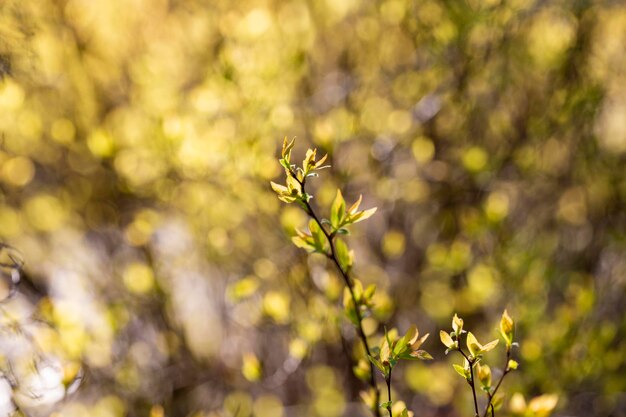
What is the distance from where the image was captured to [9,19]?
222cm

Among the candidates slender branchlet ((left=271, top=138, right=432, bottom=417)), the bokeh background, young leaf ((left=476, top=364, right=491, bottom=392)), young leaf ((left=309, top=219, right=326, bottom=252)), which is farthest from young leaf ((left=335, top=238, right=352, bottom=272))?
the bokeh background

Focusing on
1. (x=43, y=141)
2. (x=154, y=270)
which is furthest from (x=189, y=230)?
(x=43, y=141)

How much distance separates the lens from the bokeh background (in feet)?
8.87

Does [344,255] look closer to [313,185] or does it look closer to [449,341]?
[449,341]

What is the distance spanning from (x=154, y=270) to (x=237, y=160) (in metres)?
0.80

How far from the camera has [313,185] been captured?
3.15 metres

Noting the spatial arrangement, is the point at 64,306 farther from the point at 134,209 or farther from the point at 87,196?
the point at 87,196

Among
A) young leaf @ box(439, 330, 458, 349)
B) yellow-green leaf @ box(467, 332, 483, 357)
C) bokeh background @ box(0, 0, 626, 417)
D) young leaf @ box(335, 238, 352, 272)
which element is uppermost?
bokeh background @ box(0, 0, 626, 417)

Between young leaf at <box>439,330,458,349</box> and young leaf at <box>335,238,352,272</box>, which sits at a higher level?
young leaf at <box>335,238,352,272</box>

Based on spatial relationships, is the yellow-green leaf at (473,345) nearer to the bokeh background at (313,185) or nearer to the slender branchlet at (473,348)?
the slender branchlet at (473,348)

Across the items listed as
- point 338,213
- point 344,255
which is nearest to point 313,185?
point 344,255

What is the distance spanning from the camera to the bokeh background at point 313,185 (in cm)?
270

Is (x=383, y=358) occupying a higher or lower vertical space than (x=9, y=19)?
lower

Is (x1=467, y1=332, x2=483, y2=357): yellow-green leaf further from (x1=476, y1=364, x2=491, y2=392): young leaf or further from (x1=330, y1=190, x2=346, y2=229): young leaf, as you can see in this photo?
(x1=330, y1=190, x2=346, y2=229): young leaf
